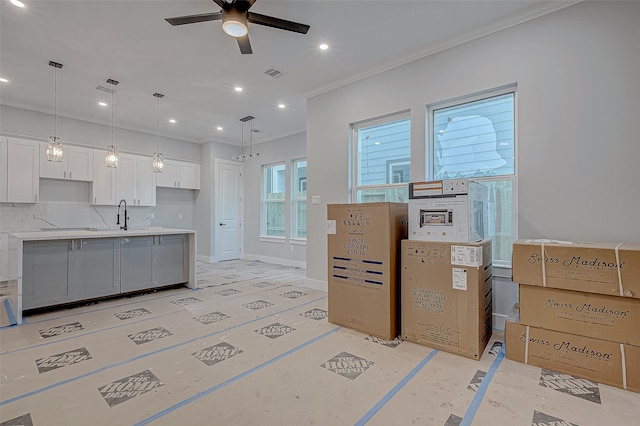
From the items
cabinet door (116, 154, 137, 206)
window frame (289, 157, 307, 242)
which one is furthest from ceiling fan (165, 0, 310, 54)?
cabinet door (116, 154, 137, 206)

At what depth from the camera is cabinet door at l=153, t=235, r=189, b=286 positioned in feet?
14.4

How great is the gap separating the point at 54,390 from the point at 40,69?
4.14 meters

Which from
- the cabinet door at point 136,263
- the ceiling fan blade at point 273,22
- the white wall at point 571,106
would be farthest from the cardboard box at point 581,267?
the cabinet door at point 136,263

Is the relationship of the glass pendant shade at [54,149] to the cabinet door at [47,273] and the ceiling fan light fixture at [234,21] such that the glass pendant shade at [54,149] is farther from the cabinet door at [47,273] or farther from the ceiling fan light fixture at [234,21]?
the ceiling fan light fixture at [234,21]

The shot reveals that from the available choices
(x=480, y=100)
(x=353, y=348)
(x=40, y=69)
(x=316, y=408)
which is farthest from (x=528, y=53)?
(x=40, y=69)

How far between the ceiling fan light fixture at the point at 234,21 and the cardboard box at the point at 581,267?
9.46 feet

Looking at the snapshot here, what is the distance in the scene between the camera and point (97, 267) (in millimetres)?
3816

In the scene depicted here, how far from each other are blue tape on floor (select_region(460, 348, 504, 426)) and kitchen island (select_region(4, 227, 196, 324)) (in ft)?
13.1

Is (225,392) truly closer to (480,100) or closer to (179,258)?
(179,258)

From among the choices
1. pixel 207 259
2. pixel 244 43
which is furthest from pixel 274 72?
pixel 207 259

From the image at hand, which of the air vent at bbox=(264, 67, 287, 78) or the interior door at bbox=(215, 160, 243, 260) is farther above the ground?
the air vent at bbox=(264, 67, 287, 78)

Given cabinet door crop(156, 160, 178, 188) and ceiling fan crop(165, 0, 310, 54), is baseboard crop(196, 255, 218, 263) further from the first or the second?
ceiling fan crop(165, 0, 310, 54)

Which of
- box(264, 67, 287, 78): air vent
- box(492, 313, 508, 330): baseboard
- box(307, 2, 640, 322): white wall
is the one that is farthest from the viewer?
box(264, 67, 287, 78): air vent

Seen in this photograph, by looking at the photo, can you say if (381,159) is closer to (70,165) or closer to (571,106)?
(571,106)
